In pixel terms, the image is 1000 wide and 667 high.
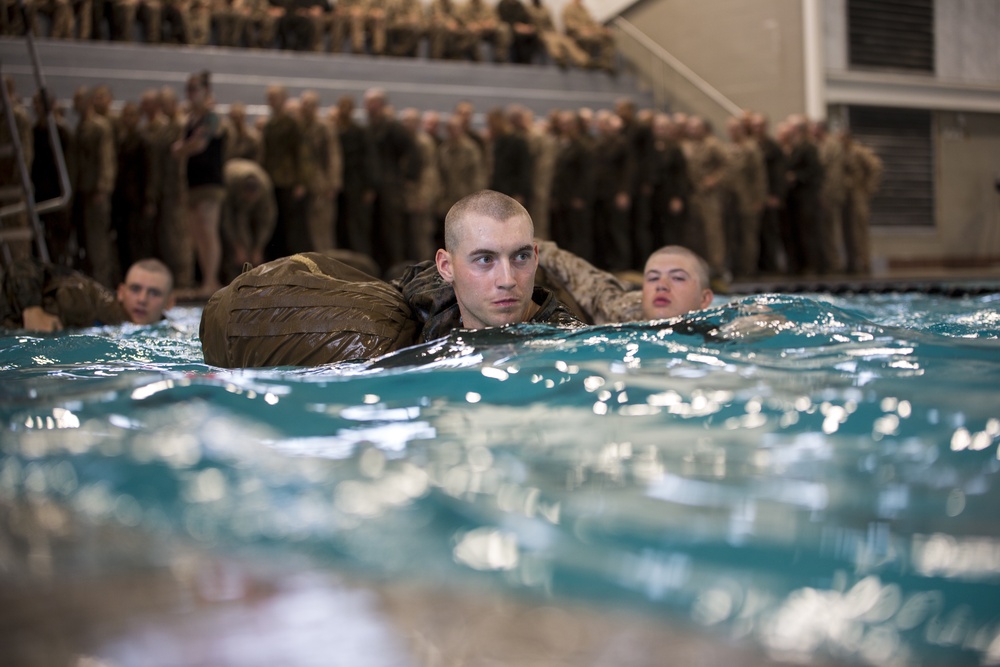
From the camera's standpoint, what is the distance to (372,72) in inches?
572

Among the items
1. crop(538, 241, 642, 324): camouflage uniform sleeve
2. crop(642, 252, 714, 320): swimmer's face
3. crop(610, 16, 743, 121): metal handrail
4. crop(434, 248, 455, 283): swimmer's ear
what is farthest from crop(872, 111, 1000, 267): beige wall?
crop(434, 248, 455, 283): swimmer's ear

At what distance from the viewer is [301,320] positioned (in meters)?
3.44

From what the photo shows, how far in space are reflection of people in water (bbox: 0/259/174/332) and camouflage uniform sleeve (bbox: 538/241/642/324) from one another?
2.47 meters

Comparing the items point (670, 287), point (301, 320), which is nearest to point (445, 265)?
point (301, 320)

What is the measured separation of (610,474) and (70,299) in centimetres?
484

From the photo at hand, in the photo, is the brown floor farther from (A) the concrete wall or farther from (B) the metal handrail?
(A) the concrete wall

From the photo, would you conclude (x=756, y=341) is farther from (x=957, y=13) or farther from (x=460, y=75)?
(x=957, y=13)

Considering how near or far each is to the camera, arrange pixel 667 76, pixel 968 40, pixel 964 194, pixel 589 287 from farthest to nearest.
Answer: pixel 964 194, pixel 968 40, pixel 667 76, pixel 589 287

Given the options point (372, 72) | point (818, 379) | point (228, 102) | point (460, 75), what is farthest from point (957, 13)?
point (818, 379)

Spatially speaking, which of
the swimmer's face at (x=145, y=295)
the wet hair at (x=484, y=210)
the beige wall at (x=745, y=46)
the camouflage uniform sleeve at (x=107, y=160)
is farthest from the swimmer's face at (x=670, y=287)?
the beige wall at (x=745, y=46)

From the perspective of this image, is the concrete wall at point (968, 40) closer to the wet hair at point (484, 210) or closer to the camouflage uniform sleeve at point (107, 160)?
the camouflage uniform sleeve at point (107, 160)

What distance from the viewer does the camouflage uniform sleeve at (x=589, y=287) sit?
485 centimetres

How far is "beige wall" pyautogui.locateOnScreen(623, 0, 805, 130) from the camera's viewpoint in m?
15.2

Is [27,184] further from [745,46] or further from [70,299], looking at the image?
[745,46]
